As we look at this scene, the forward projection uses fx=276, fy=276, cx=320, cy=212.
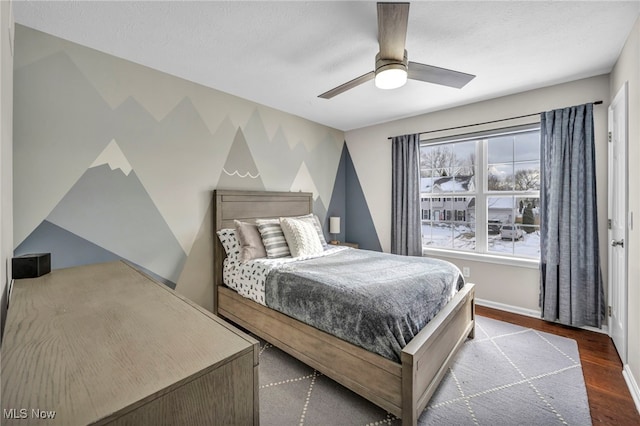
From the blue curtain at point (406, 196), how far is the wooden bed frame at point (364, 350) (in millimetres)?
1439

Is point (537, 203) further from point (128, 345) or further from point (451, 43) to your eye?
point (128, 345)

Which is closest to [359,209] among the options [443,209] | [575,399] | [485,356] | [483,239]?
[443,209]

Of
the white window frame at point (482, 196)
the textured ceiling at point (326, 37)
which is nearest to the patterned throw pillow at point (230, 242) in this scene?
the textured ceiling at point (326, 37)

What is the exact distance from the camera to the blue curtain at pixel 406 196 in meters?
3.86

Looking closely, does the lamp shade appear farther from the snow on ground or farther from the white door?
the white door

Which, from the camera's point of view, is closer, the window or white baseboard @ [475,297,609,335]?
white baseboard @ [475,297,609,335]

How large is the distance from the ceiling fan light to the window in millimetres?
2026

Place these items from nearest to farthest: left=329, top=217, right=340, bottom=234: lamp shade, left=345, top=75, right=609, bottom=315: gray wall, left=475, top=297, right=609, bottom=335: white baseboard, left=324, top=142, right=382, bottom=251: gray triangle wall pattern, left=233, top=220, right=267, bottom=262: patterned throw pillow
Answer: left=345, top=75, right=609, bottom=315: gray wall < left=233, top=220, right=267, bottom=262: patterned throw pillow < left=475, top=297, right=609, bottom=335: white baseboard < left=329, top=217, right=340, bottom=234: lamp shade < left=324, top=142, right=382, bottom=251: gray triangle wall pattern

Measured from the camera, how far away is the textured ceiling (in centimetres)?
A: 175

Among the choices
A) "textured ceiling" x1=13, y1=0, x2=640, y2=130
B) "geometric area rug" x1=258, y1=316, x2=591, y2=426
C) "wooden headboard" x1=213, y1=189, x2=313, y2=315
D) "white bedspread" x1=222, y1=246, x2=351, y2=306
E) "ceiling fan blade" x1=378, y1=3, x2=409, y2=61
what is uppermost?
"textured ceiling" x1=13, y1=0, x2=640, y2=130

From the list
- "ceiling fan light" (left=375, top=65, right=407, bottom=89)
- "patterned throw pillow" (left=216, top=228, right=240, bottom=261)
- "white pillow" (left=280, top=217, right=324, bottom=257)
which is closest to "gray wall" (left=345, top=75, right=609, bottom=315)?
"white pillow" (left=280, top=217, right=324, bottom=257)

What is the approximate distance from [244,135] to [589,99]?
11.8 ft
